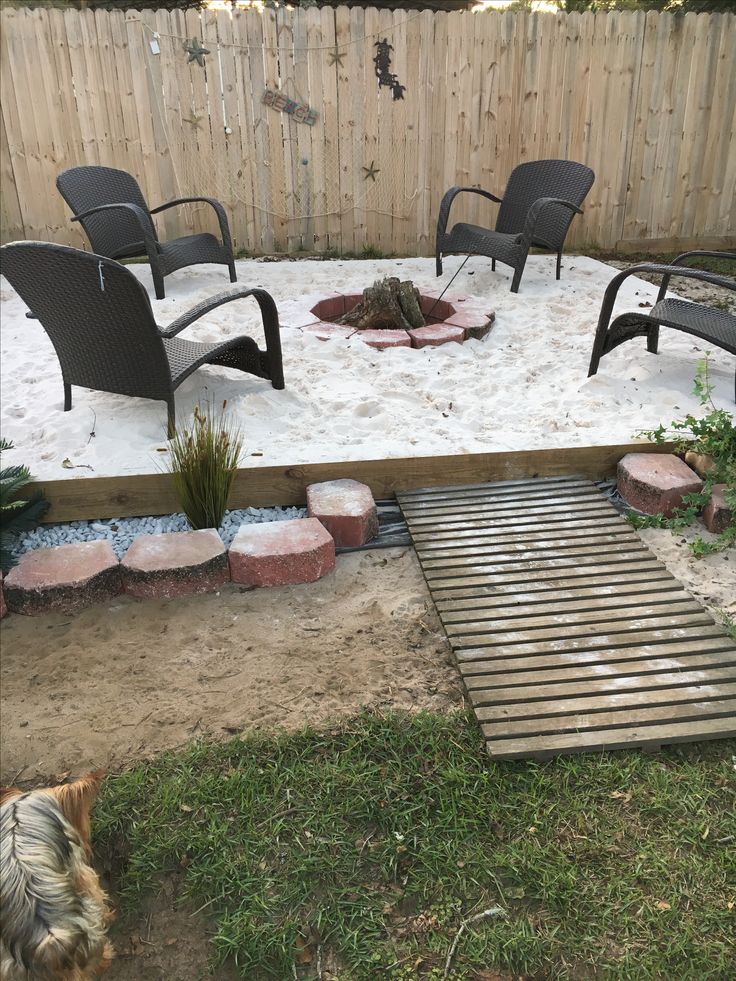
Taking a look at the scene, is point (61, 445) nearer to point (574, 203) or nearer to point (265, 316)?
point (265, 316)

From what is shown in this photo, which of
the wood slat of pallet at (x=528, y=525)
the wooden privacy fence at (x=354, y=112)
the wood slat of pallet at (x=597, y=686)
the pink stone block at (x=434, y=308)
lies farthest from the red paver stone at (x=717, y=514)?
the wooden privacy fence at (x=354, y=112)

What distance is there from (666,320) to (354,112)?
4.11 meters

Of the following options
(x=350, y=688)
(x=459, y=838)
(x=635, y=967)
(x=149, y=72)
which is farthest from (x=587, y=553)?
(x=149, y=72)

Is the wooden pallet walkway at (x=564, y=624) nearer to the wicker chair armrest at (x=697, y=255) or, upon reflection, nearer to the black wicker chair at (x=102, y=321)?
the black wicker chair at (x=102, y=321)

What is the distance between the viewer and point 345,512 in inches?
115

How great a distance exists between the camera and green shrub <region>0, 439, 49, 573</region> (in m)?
2.80

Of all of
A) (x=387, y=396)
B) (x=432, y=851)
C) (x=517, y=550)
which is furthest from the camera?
(x=387, y=396)

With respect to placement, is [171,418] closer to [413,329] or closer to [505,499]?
[505,499]

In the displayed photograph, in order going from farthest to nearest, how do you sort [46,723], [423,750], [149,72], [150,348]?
1. [149,72]
2. [150,348]
3. [46,723]
4. [423,750]

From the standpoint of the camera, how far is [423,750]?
198 centimetres

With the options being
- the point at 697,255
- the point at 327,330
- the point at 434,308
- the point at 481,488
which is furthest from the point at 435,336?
the point at 481,488

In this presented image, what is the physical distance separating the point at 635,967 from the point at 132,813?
115 cm

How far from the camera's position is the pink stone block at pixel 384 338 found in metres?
4.54

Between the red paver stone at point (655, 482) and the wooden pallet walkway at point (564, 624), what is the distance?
0.44 feet
